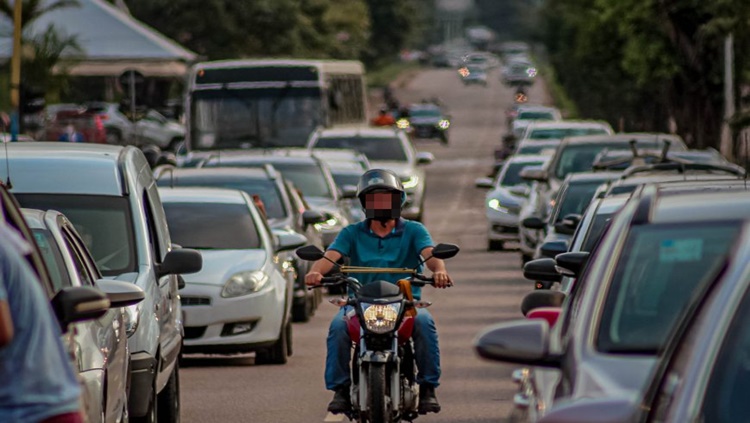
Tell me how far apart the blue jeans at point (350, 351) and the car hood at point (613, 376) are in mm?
4887

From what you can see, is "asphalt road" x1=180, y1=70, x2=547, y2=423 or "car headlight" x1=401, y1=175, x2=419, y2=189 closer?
"asphalt road" x1=180, y1=70, x2=547, y2=423

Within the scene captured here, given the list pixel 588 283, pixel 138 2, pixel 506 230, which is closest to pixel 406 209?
pixel 506 230

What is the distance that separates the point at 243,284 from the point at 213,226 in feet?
4.07

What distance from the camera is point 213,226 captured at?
17.7 m

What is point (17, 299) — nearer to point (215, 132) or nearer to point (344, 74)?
point (215, 132)

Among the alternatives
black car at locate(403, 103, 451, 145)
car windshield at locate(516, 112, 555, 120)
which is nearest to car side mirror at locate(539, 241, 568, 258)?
car windshield at locate(516, 112, 555, 120)

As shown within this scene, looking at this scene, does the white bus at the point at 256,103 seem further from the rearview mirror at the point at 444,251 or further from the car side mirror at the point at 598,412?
the car side mirror at the point at 598,412

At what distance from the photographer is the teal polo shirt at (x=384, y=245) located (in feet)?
36.3

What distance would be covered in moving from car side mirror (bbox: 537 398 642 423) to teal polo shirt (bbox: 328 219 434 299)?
572 centimetres

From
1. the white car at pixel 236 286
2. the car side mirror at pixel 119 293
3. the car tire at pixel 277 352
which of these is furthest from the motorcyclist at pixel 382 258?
the car tire at pixel 277 352

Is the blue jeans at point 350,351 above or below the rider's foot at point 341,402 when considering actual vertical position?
above

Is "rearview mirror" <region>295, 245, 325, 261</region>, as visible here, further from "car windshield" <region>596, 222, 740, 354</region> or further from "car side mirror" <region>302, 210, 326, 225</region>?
"car side mirror" <region>302, 210, 326, 225</region>

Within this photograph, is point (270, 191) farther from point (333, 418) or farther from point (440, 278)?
point (440, 278)

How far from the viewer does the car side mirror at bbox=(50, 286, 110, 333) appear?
6512 mm
